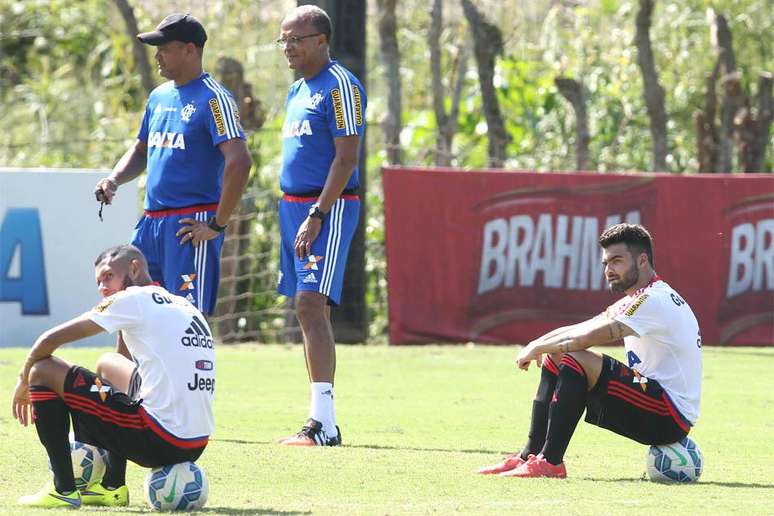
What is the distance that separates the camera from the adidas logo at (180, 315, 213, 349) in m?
6.39

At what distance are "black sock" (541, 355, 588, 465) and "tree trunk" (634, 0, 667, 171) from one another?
12.0 m

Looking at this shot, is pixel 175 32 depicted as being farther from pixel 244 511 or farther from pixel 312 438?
pixel 244 511

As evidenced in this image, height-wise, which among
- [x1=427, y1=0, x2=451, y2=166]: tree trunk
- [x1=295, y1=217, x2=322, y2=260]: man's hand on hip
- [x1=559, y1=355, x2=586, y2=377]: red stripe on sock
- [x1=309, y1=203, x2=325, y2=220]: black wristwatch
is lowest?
[x1=559, y1=355, x2=586, y2=377]: red stripe on sock

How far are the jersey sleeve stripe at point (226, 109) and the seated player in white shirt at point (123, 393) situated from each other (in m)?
2.30

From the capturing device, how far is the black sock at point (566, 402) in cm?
Answer: 721

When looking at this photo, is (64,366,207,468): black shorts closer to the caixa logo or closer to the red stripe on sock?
the red stripe on sock

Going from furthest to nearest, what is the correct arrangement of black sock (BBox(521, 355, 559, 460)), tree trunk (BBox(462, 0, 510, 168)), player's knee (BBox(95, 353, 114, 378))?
tree trunk (BBox(462, 0, 510, 168))
black sock (BBox(521, 355, 559, 460))
player's knee (BBox(95, 353, 114, 378))

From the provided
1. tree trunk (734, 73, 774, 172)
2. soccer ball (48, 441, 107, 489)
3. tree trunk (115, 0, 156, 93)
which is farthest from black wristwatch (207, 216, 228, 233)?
tree trunk (115, 0, 156, 93)

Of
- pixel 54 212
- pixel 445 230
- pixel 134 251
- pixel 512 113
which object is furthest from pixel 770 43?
pixel 134 251

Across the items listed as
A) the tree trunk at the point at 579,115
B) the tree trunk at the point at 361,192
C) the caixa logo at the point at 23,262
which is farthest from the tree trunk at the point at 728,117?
the caixa logo at the point at 23,262

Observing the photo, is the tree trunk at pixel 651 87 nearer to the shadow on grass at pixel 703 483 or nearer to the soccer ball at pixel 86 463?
the shadow on grass at pixel 703 483

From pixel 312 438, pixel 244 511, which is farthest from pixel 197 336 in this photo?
pixel 312 438

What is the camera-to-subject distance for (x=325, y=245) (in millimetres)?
8781

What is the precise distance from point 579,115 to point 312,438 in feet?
35.0
